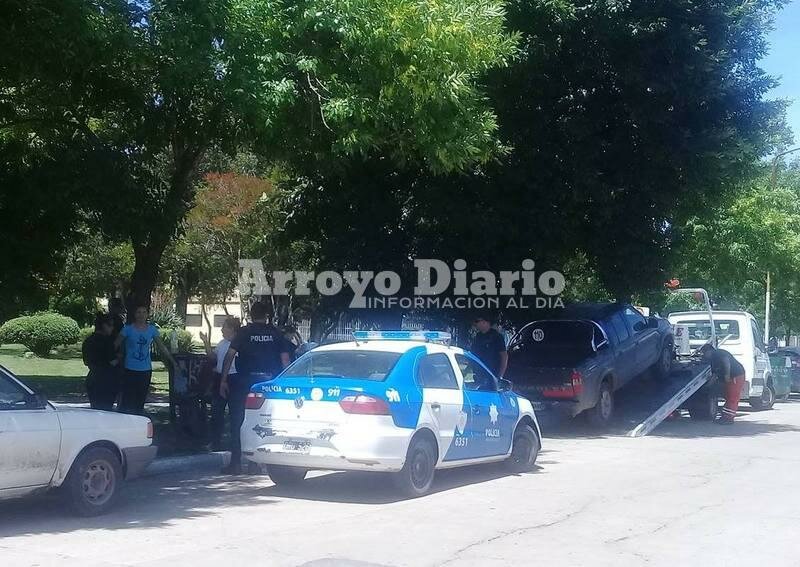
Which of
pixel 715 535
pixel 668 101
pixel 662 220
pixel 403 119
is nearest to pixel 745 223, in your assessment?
pixel 662 220

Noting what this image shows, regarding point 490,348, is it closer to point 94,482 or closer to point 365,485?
point 365,485

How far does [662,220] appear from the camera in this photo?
17.2 metres

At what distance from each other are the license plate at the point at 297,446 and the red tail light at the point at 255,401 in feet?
1.74

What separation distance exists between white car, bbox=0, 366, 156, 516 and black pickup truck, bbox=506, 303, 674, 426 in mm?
7928

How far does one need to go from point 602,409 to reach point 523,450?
4766 mm

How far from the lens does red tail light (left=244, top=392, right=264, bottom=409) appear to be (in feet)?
31.5

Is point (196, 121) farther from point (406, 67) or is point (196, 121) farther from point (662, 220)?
point (662, 220)

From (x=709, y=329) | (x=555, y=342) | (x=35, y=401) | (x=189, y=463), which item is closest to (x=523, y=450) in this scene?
(x=189, y=463)

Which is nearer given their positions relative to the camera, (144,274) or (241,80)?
(241,80)

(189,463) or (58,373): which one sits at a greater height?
(58,373)

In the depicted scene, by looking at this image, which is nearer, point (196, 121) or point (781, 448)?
point (196, 121)

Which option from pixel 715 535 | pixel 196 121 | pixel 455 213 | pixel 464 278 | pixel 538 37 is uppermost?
pixel 538 37

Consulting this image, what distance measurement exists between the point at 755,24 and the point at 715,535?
420 inches

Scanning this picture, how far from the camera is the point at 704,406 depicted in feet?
61.0
